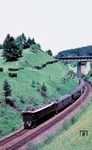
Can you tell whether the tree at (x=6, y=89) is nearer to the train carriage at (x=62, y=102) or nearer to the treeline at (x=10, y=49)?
the train carriage at (x=62, y=102)

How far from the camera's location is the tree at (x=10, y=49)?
110875mm

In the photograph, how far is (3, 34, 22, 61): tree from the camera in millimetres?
110875

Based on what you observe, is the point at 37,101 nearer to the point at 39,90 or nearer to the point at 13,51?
the point at 39,90

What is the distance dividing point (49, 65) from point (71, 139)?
101m

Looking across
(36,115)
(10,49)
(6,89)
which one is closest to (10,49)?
(10,49)

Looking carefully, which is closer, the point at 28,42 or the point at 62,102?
the point at 62,102

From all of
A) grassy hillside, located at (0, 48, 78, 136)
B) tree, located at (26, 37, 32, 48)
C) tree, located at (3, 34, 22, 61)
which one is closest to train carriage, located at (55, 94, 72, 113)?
grassy hillside, located at (0, 48, 78, 136)

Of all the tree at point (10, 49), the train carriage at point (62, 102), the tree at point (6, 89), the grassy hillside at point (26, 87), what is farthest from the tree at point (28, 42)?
the tree at point (6, 89)

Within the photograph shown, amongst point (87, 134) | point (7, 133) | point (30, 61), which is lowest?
point (7, 133)

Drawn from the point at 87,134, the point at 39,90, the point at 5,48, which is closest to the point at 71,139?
the point at 87,134

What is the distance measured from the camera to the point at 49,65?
132m

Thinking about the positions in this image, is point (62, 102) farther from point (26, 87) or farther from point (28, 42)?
point (28, 42)

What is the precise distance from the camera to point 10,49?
365ft

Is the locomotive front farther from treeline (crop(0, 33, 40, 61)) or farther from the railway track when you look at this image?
treeline (crop(0, 33, 40, 61))
